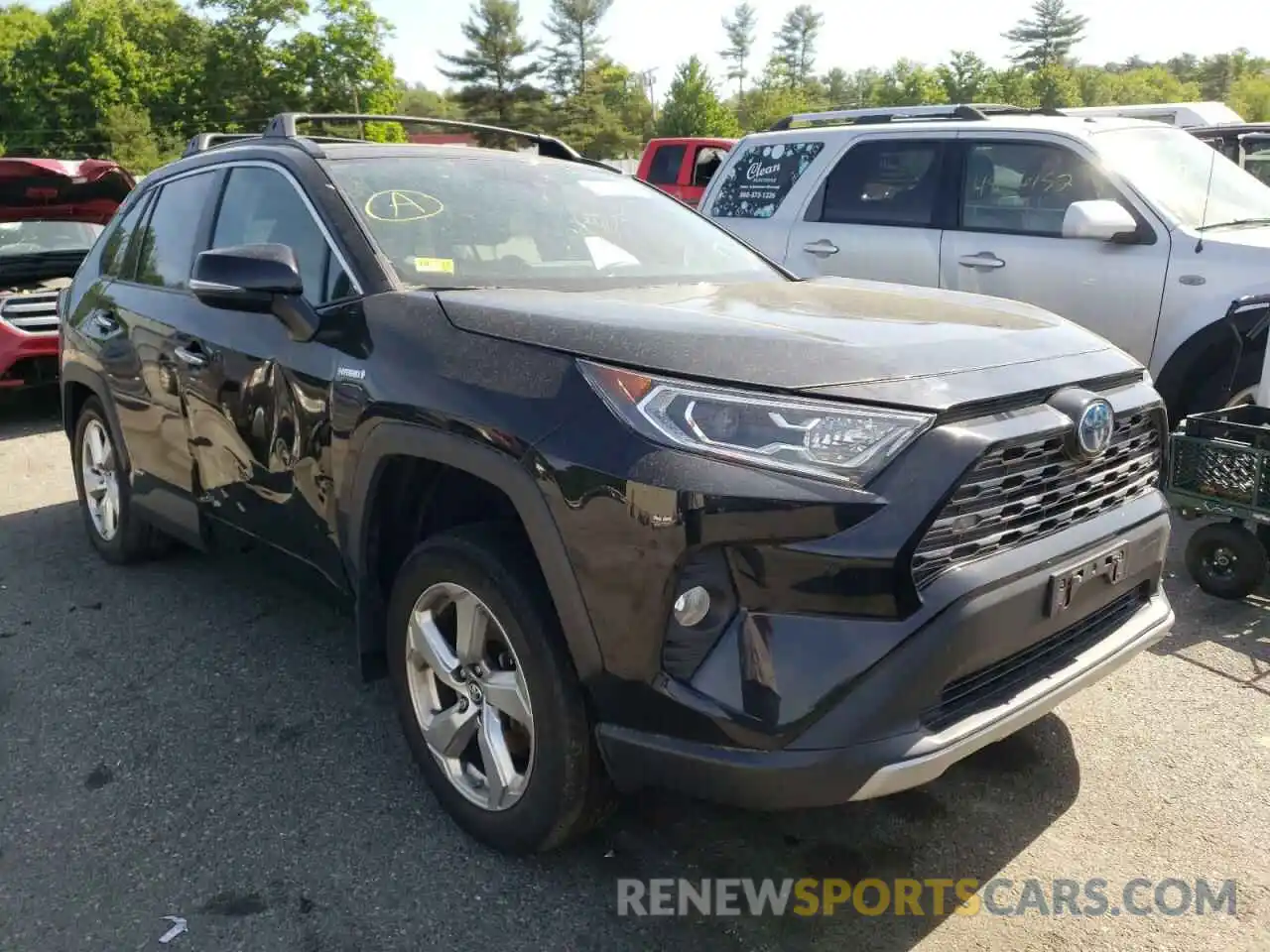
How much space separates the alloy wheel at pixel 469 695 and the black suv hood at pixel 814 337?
0.71 m

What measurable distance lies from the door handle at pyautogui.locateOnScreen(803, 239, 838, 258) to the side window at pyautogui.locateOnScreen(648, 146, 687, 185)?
30.9 feet

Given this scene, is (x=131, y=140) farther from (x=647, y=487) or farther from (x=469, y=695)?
(x=647, y=487)

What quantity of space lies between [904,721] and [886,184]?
5163 mm

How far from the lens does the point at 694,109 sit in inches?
2630

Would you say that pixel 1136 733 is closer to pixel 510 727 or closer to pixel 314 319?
pixel 510 727

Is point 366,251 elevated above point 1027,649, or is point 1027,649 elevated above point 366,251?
point 366,251

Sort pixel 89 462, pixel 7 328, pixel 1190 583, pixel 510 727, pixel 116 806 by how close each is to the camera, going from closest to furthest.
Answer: pixel 510 727 < pixel 116 806 < pixel 1190 583 < pixel 89 462 < pixel 7 328

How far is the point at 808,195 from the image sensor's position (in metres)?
6.95

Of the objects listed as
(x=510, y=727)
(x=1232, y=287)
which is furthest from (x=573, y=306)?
(x=1232, y=287)

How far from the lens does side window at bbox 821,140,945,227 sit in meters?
6.39

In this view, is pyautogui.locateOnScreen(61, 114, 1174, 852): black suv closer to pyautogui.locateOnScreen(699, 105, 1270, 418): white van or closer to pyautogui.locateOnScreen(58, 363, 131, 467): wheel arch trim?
pyautogui.locateOnScreen(58, 363, 131, 467): wheel arch trim

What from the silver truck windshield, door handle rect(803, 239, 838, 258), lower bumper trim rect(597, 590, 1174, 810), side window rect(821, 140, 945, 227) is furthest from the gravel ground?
door handle rect(803, 239, 838, 258)

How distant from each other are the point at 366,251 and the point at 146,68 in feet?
275

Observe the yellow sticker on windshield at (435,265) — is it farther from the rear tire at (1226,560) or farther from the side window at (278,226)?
the rear tire at (1226,560)
